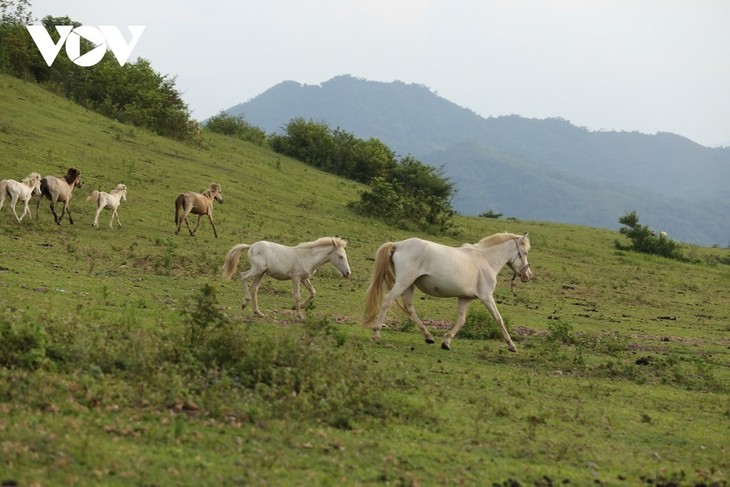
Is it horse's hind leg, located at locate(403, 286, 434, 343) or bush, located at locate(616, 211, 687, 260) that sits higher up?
bush, located at locate(616, 211, 687, 260)

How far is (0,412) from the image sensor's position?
7312 millimetres

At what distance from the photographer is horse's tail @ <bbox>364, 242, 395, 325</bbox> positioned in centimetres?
1459

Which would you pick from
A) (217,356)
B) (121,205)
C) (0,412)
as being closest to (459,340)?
(217,356)

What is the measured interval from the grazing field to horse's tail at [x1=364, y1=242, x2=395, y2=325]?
467 millimetres

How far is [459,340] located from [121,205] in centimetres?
1613

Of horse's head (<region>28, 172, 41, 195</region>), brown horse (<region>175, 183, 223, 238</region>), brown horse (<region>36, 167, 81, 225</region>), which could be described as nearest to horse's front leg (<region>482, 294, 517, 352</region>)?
brown horse (<region>175, 183, 223, 238</region>)

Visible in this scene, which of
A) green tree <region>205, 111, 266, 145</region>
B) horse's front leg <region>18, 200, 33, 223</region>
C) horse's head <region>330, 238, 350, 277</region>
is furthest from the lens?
green tree <region>205, 111, 266, 145</region>

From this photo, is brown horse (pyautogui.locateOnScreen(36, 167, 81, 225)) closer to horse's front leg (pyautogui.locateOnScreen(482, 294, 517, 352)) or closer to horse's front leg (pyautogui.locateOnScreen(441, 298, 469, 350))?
horse's front leg (pyautogui.locateOnScreen(441, 298, 469, 350))

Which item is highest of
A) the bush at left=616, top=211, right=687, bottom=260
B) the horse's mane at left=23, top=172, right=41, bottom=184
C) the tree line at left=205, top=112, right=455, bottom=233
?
the tree line at left=205, top=112, right=455, bottom=233

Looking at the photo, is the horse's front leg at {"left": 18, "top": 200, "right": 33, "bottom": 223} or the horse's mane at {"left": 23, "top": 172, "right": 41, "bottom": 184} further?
the horse's mane at {"left": 23, "top": 172, "right": 41, "bottom": 184}

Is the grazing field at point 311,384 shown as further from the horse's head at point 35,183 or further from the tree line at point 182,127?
the tree line at point 182,127

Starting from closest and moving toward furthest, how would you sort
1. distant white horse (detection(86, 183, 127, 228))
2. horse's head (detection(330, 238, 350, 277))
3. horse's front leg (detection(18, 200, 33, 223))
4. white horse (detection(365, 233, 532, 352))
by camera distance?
1. white horse (detection(365, 233, 532, 352))
2. horse's head (detection(330, 238, 350, 277))
3. horse's front leg (detection(18, 200, 33, 223))
4. distant white horse (detection(86, 183, 127, 228))

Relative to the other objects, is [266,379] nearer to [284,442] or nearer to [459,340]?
[284,442]

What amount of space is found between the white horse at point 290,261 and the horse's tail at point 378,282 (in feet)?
3.71
